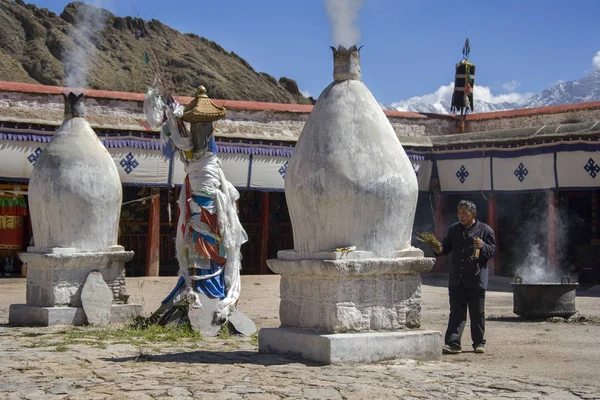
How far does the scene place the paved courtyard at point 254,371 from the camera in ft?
17.4

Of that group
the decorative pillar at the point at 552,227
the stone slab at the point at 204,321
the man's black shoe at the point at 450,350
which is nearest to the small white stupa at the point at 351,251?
the man's black shoe at the point at 450,350

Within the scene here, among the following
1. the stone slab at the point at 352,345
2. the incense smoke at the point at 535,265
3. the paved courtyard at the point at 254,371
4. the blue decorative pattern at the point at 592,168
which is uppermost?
the blue decorative pattern at the point at 592,168

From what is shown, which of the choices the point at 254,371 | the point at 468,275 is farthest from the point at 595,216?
the point at 254,371

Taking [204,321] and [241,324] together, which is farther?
[241,324]

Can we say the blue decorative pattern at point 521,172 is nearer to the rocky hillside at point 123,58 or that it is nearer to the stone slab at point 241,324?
the stone slab at point 241,324

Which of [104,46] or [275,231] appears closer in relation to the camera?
[275,231]

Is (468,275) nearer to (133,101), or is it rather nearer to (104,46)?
(133,101)

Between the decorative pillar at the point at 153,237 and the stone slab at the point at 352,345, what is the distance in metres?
13.0

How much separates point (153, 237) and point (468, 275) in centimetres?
1271

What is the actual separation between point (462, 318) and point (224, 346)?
2.08 m

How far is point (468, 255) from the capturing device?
25.4 ft

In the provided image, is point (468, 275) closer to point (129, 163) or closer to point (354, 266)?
point (354, 266)

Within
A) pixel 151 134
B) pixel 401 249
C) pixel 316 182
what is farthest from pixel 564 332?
pixel 151 134

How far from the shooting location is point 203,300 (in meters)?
8.94
